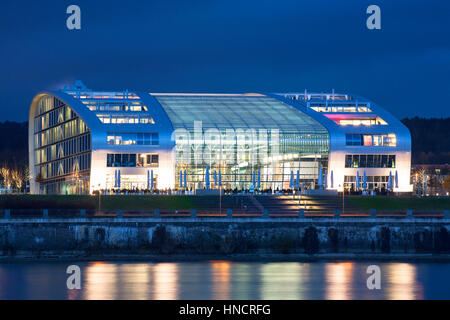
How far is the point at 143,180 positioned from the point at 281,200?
29323 millimetres

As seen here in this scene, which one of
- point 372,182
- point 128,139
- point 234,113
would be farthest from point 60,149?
point 372,182

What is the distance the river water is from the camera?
69.2m

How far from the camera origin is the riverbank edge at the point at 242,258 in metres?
89.4

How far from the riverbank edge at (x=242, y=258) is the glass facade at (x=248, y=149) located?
45.4 m

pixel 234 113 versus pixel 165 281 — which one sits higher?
pixel 234 113

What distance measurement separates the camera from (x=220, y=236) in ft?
299

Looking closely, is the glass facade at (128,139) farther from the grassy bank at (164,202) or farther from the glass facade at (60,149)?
the grassy bank at (164,202)

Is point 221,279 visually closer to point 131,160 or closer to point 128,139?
point 131,160

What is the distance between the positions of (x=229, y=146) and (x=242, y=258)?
49.2 meters

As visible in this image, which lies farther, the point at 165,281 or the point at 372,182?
the point at 372,182

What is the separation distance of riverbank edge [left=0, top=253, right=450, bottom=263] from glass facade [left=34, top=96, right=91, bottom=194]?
49789 mm

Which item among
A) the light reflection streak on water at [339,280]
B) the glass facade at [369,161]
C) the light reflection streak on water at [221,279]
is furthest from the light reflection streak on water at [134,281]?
the glass facade at [369,161]

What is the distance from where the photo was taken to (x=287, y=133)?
140375mm

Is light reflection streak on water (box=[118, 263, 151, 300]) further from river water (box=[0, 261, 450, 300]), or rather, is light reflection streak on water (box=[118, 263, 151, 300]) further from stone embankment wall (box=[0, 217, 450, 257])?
stone embankment wall (box=[0, 217, 450, 257])
